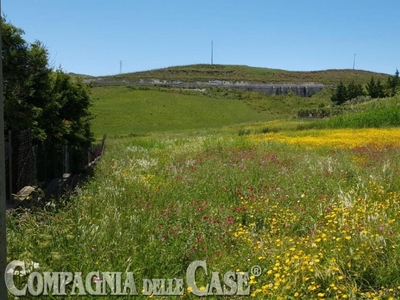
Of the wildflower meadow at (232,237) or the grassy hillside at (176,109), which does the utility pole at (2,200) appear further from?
the grassy hillside at (176,109)

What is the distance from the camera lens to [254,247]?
4902 millimetres

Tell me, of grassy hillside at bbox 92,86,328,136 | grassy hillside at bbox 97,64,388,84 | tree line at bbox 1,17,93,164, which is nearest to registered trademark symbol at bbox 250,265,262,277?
tree line at bbox 1,17,93,164

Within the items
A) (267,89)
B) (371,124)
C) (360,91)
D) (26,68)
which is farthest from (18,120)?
(267,89)

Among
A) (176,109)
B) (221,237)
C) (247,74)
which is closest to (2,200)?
(221,237)

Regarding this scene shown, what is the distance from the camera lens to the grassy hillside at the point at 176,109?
4900 cm

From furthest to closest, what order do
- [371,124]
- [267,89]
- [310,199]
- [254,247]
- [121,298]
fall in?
[267,89] < [371,124] < [310,199] < [254,247] < [121,298]

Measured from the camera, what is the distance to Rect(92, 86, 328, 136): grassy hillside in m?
49.0

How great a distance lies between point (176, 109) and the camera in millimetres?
58500

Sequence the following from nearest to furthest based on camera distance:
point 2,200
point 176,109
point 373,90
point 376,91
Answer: point 2,200 → point 176,109 → point 376,91 → point 373,90

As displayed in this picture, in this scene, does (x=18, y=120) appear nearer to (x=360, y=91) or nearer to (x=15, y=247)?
(x=15, y=247)

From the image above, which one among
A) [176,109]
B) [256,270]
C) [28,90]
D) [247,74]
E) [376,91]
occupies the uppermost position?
[247,74]

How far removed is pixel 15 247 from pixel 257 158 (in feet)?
30.0

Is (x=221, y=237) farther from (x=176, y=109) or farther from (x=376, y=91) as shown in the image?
(x=376, y=91)

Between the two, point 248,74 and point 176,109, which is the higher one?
point 248,74
